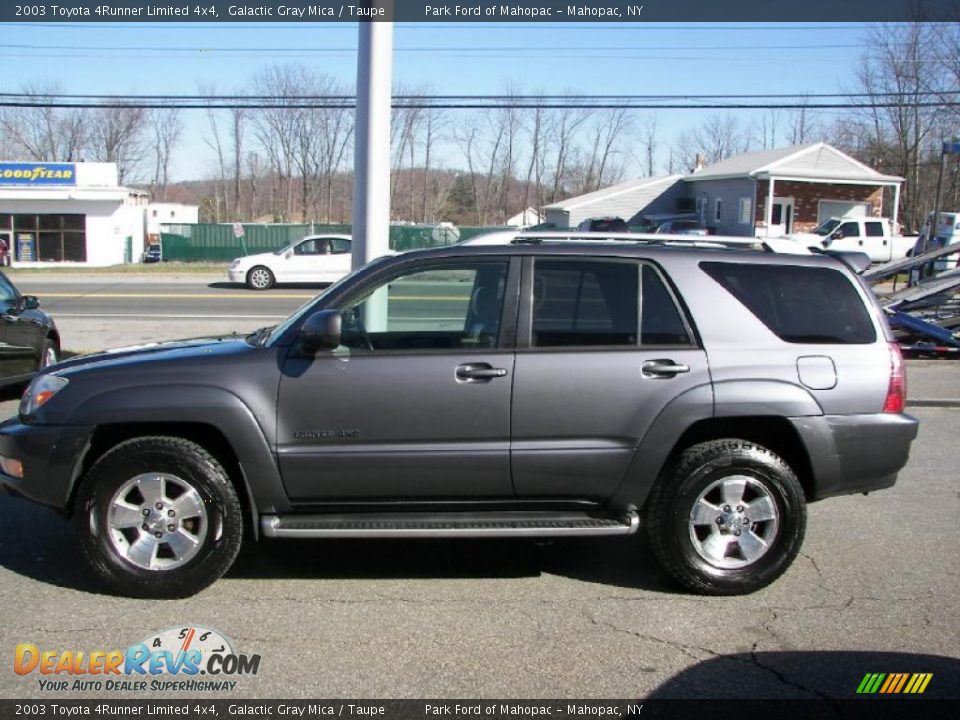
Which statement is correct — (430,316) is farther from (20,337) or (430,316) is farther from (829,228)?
(829,228)

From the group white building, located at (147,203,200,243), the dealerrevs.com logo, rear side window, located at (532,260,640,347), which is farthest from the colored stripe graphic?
white building, located at (147,203,200,243)

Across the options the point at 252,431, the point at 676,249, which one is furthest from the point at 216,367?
the point at 676,249

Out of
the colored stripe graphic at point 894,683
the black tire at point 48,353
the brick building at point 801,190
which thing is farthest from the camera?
the brick building at point 801,190

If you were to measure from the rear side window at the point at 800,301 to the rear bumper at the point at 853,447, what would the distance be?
0.43 meters

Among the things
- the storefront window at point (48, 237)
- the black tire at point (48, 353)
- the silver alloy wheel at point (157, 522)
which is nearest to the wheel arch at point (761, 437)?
the silver alloy wheel at point (157, 522)

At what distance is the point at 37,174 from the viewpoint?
4325cm

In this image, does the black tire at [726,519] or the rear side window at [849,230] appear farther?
the rear side window at [849,230]

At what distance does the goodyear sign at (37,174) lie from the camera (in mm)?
42938

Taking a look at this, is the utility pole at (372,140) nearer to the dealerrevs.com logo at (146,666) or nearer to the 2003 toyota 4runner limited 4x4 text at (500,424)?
the 2003 toyota 4runner limited 4x4 text at (500,424)

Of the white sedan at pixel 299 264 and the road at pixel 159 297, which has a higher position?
the white sedan at pixel 299 264

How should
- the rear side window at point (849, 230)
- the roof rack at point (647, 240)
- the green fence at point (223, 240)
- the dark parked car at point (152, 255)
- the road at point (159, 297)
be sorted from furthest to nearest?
1. the dark parked car at point (152, 255)
2. the green fence at point (223, 240)
3. the rear side window at point (849, 230)
4. the road at point (159, 297)
5. the roof rack at point (647, 240)

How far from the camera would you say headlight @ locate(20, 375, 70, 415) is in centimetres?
462

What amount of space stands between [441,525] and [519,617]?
59 centimetres

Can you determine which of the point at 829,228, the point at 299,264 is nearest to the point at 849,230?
the point at 829,228
